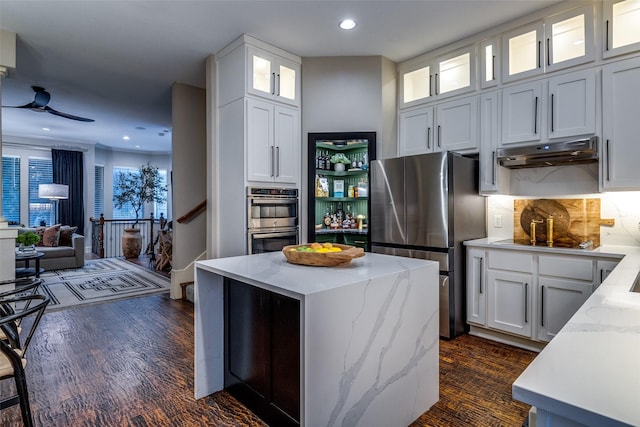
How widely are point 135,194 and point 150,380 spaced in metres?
7.18

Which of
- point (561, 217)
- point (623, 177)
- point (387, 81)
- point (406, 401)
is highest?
point (387, 81)

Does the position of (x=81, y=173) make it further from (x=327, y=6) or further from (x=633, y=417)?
(x=633, y=417)

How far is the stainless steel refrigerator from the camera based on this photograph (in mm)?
2990

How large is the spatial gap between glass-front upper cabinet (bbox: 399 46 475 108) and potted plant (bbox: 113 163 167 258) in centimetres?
674

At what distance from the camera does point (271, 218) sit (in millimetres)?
3594

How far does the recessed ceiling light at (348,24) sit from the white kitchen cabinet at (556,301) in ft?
8.66

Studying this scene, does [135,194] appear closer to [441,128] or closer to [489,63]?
[441,128]

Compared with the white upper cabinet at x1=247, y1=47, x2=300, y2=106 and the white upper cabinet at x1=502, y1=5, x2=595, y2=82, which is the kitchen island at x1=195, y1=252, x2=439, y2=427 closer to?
the white upper cabinet at x1=247, y1=47, x2=300, y2=106

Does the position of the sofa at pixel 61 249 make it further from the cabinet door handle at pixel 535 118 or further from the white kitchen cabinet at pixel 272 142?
the cabinet door handle at pixel 535 118

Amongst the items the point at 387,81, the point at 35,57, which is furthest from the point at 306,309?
the point at 35,57

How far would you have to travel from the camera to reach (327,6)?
2.80 metres

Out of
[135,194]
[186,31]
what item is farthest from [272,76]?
[135,194]

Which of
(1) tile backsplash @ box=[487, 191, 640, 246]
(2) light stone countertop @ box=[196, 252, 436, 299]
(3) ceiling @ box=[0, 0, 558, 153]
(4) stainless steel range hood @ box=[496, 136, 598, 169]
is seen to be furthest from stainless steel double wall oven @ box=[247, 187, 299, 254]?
(1) tile backsplash @ box=[487, 191, 640, 246]

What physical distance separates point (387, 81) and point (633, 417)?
373cm
